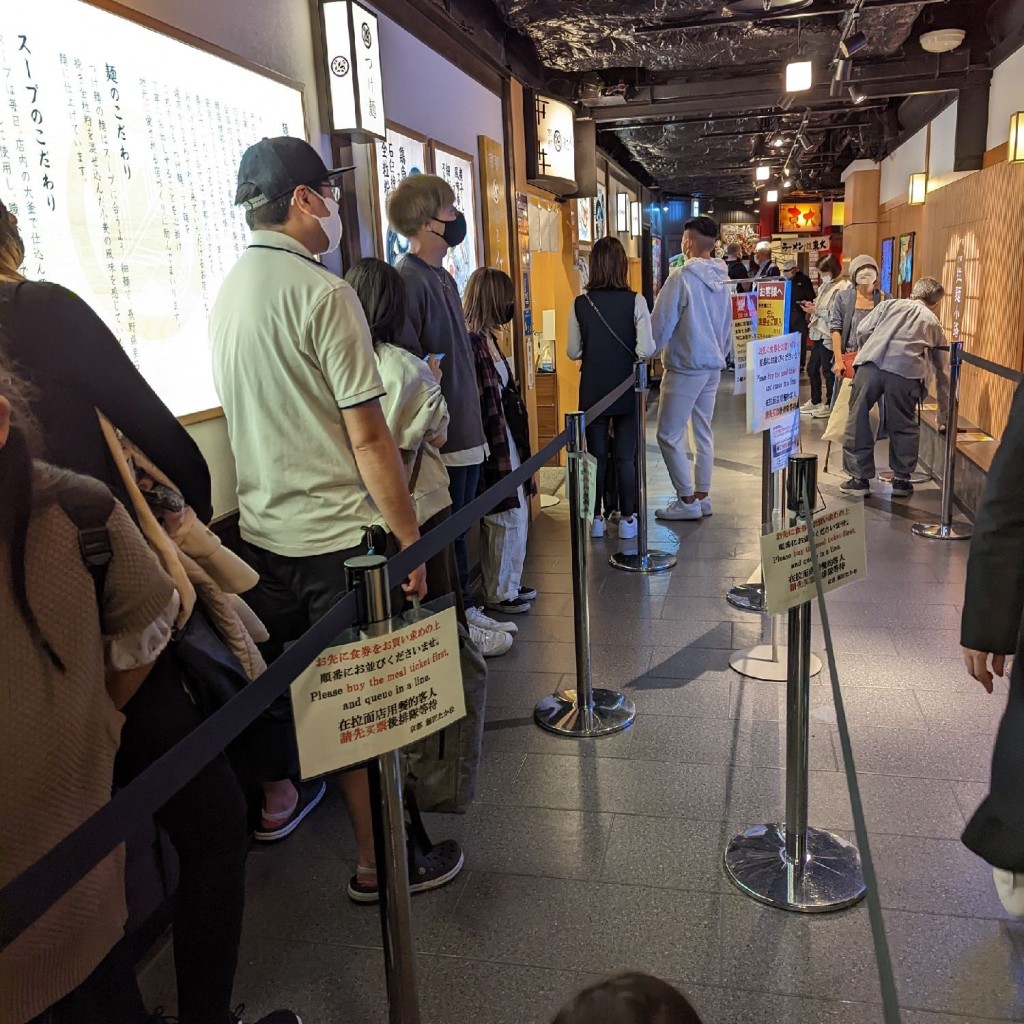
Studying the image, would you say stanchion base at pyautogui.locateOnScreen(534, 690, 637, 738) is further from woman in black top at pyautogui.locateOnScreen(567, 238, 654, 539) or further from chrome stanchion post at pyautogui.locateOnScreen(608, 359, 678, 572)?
woman in black top at pyautogui.locateOnScreen(567, 238, 654, 539)

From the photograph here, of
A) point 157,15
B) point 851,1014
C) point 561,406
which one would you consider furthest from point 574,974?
point 561,406

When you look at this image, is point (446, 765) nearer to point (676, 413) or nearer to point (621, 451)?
point (621, 451)

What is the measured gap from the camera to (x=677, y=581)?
4527 mm

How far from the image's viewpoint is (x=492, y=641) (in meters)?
3.69

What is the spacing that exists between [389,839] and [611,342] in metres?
3.93

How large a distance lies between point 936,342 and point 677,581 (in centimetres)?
270

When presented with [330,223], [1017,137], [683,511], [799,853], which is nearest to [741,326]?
[683,511]

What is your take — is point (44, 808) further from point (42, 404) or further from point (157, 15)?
point (157, 15)

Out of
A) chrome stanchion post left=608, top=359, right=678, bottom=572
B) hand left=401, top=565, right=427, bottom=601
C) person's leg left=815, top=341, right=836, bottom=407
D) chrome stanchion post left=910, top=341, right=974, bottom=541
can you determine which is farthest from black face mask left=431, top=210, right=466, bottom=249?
person's leg left=815, top=341, right=836, bottom=407

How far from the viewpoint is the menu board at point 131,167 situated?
1.88 m

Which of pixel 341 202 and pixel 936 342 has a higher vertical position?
pixel 341 202

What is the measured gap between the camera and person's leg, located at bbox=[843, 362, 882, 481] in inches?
232

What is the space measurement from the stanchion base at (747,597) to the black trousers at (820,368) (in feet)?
19.8

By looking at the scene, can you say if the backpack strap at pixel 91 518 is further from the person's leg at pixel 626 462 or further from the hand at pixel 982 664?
the person's leg at pixel 626 462
